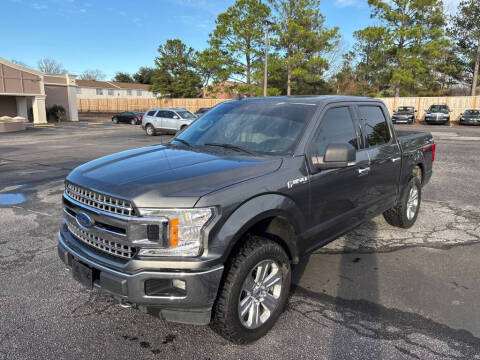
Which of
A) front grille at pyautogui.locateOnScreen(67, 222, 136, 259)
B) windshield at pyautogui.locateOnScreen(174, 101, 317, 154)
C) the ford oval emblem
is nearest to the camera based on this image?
front grille at pyautogui.locateOnScreen(67, 222, 136, 259)

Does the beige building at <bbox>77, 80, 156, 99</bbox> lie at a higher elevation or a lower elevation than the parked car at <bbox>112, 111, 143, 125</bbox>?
higher

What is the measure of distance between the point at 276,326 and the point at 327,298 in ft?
2.27

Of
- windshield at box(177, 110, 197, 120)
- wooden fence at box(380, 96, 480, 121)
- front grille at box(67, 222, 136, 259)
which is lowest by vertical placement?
front grille at box(67, 222, 136, 259)

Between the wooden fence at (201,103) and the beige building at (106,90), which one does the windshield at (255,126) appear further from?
the beige building at (106,90)

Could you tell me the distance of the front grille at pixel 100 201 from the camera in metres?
2.39

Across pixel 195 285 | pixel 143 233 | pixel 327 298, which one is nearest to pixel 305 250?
pixel 327 298

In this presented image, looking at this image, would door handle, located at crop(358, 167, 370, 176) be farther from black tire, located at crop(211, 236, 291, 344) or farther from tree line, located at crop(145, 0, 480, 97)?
tree line, located at crop(145, 0, 480, 97)

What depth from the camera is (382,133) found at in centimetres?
448

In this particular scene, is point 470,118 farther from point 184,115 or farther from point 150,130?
point 150,130

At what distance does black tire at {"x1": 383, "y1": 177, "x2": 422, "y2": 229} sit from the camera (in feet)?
16.6

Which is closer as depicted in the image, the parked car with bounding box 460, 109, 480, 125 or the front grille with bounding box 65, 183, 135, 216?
the front grille with bounding box 65, 183, 135, 216

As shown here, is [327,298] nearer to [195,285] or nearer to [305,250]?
[305,250]

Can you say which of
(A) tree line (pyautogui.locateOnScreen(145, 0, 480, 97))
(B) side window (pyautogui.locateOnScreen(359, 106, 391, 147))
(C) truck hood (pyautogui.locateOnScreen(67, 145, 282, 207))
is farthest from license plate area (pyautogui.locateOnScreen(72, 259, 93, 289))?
(A) tree line (pyautogui.locateOnScreen(145, 0, 480, 97))

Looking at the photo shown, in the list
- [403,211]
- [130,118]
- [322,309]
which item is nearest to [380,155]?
[403,211]
